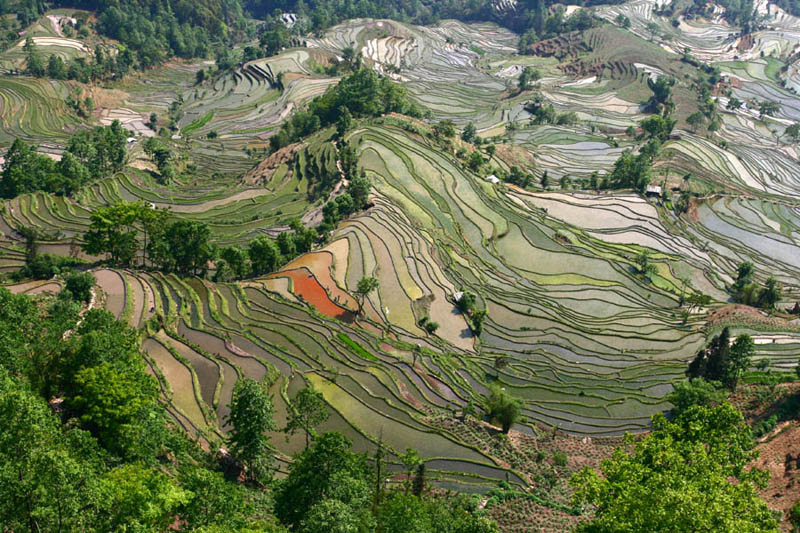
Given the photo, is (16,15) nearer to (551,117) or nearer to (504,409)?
(551,117)

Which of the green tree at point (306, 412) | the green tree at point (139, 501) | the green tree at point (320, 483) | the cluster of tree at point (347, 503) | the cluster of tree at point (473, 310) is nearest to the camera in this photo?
the green tree at point (139, 501)

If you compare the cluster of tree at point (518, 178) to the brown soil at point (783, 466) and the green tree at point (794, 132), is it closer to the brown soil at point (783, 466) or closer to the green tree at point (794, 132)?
the brown soil at point (783, 466)

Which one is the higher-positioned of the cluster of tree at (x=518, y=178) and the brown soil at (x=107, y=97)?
the cluster of tree at (x=518, y=178)

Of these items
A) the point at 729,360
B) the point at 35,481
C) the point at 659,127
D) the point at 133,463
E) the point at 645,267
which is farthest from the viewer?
the point at 659,127

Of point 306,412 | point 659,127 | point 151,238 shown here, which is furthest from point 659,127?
point 306,412

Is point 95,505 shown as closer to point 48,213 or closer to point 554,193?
point 48,213

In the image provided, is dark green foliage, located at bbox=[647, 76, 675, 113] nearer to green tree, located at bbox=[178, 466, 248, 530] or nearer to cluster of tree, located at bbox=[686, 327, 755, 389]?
cluster of tree, located at bbox=[686, 327, 755, 389]

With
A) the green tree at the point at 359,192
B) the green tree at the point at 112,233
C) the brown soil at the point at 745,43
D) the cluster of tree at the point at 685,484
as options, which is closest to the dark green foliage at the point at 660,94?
the brown soil at the point at 745,43
